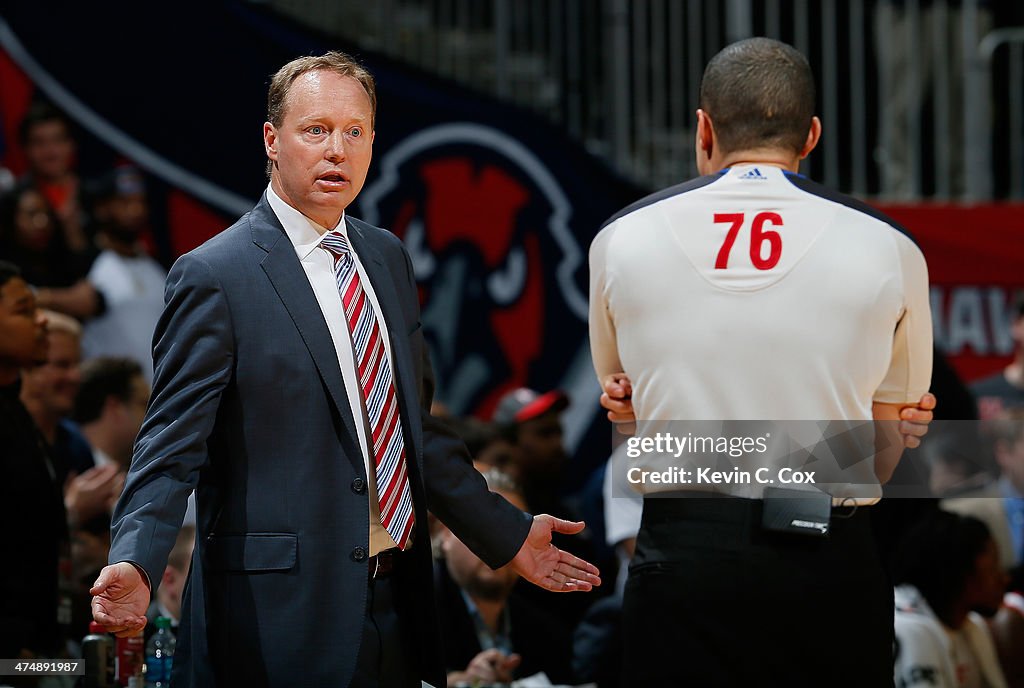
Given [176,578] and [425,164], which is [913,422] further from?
[425,164]

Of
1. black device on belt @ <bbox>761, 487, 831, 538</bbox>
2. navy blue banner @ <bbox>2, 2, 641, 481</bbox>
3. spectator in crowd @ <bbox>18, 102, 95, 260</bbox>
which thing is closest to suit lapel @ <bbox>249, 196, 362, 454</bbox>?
black device on belt @ <bbox>761, 487, 831, 538</bbox>

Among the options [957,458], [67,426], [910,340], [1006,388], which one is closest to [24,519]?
[67,426]

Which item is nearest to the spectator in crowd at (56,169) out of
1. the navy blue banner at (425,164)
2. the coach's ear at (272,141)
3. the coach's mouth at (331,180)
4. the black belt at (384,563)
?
the navy blue banner at (425,164)

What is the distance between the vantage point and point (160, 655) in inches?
179

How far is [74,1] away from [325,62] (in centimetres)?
511

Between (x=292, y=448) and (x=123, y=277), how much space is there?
15.9ft

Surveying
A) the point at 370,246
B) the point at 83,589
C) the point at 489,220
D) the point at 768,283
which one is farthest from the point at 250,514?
the point at 489,220

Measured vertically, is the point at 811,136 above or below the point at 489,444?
above

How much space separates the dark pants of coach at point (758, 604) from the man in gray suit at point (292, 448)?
20.5 inches

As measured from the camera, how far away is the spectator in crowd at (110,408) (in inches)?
261

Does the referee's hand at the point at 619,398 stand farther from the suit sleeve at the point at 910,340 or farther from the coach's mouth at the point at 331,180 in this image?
the coach's mouth at the point at 331,180

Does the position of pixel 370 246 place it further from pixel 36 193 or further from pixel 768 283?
pixel 36 193

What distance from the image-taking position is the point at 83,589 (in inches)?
219

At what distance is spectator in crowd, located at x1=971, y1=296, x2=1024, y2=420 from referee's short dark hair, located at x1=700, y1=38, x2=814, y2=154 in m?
4.97
